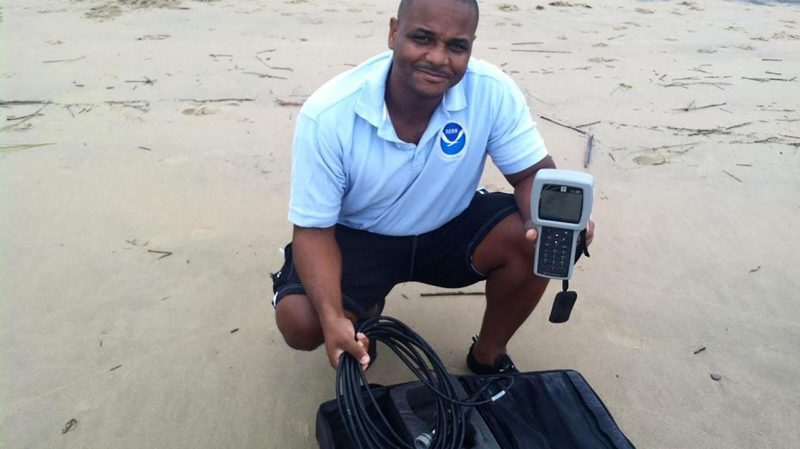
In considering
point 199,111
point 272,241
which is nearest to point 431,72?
point 272,241

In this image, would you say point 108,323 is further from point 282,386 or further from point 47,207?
point 47,207

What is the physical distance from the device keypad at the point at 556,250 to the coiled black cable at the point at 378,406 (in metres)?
0.34

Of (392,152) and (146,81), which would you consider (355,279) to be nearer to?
(392,152)

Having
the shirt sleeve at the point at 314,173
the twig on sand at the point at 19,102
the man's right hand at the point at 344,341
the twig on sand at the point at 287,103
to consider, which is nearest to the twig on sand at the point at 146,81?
the twig on sand at the point at 19,102

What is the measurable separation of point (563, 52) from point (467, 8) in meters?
3.75

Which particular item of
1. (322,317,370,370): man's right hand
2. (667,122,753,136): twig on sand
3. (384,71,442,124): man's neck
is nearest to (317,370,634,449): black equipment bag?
(322,317,370,370): man's right hand

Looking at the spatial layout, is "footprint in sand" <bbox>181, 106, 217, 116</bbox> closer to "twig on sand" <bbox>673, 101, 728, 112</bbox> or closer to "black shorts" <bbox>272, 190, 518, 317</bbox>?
"black shorts" <bbox>272, 190, 518, 317</bbox>

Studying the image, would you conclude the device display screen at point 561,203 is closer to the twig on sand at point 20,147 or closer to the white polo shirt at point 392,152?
the white polo shirt at point 392,152

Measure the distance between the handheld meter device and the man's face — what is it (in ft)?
1.24

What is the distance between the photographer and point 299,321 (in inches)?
67.9

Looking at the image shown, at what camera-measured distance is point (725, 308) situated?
2.37 metres

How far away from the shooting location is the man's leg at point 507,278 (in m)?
1.83

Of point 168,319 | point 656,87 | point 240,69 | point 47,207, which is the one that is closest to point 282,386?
point 168,319

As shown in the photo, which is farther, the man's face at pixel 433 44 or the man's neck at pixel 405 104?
the man's neck at pixel 405 104
